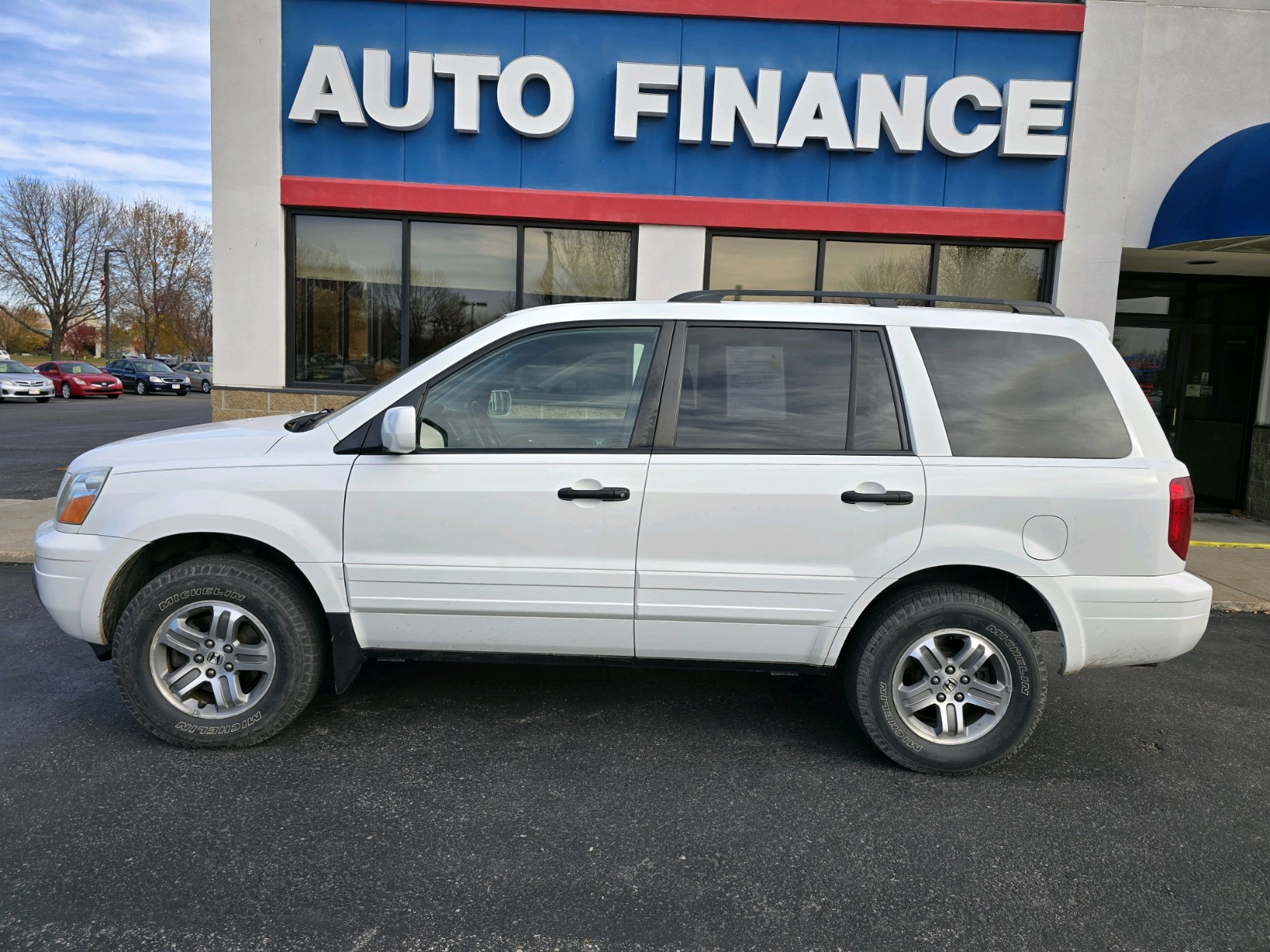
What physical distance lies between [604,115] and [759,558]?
6.74 meters

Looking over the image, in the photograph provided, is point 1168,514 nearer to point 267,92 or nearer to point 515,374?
point 515,374

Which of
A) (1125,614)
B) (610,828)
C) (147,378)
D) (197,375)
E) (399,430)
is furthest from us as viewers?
(197,375)

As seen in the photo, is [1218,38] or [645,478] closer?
[645,478]

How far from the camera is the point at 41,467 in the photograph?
12.5 m

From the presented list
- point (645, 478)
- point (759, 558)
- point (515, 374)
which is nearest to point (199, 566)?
point (515, 374)

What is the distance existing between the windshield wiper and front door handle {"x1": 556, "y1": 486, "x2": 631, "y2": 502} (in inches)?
47.2

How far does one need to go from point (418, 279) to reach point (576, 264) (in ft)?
5.56

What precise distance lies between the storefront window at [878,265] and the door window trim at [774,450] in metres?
5.83

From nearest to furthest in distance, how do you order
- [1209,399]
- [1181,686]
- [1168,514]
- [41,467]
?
[1168,514] < [1181,686] < [1209,399] < [41,467]

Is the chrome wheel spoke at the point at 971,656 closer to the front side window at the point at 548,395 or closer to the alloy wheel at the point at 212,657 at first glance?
the front side window at the point at 548,395

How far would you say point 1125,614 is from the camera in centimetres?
350

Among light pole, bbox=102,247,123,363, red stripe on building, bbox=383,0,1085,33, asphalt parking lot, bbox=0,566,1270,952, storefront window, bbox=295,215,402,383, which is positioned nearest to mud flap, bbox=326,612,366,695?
asphalt parking lot, bbox=0,566,1270,952

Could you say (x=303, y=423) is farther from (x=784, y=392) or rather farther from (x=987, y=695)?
(x=987, y=695)

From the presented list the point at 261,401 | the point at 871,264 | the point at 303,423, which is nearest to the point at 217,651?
the point at 303,423
